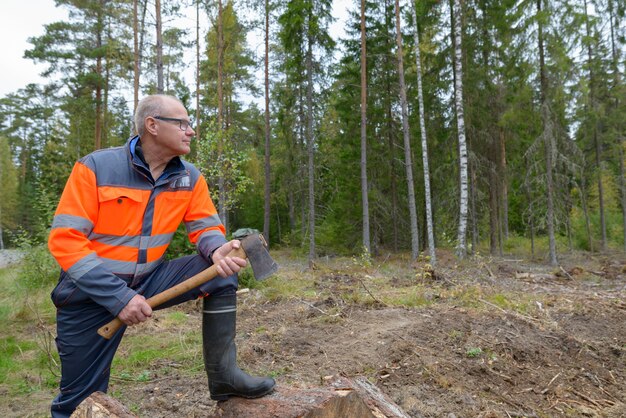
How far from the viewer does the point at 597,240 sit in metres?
22.1

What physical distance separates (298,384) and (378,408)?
5.08 ft

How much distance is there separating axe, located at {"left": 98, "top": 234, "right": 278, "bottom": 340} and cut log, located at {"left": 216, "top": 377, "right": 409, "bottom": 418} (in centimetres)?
71

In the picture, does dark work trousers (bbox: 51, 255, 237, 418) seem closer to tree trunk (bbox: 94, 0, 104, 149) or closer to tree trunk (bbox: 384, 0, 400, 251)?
tree trunk (bbox: 384, 0, 400, 251)

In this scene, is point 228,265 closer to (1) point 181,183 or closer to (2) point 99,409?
(1) point 181,183

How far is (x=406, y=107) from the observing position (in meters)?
15.5

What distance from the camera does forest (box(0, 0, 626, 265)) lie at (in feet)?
48.5

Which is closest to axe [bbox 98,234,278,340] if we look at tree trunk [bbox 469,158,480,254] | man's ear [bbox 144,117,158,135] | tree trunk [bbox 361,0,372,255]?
man's ear [bbox 144,117,158,135]

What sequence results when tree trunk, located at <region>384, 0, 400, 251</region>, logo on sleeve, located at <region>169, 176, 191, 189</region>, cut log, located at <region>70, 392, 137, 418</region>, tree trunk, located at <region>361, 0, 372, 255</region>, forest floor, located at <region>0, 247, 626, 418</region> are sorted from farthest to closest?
tree trunk, located at <region>384, 0, 400, 251</region> < tree trunk, located at <region>361, 0, 372, 255</region> < forest floor, located at <region>0, 247, 626, 418</region> < logo on sleeve, located at <region>169, 176, 191, 189</region> < cut log, located at <region>70, 392, 137, 418</region>

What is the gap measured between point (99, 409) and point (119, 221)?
971 millimetres

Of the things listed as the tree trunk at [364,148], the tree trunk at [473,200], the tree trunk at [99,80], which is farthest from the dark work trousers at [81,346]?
the tree trunk at [99,80]

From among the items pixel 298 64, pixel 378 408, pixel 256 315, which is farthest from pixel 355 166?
pixel 378 408

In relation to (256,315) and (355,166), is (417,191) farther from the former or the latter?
(256,315)

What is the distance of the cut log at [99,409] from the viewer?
7.30 ft

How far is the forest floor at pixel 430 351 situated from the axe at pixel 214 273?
1.07m
